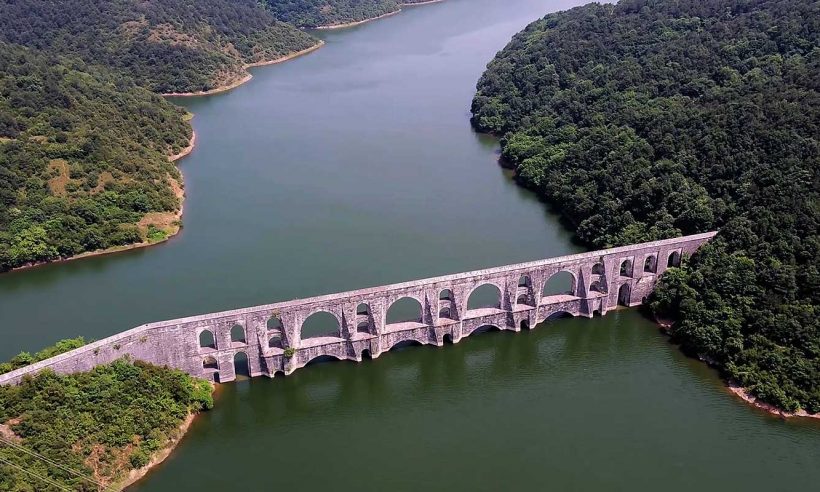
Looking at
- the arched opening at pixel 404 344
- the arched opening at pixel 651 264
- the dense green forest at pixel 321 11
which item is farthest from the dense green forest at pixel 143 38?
the arched opening at pixel 651 264

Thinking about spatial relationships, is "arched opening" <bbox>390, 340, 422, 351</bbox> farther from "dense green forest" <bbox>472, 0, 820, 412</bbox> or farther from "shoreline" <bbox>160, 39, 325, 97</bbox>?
"shoreline" <bbox>160, 39, 325, 97</bbox>

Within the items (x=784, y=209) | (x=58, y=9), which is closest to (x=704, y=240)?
(x=784, y=209)

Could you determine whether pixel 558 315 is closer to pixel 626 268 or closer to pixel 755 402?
pixel 626 268

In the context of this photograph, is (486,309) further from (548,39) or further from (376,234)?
(548,39)

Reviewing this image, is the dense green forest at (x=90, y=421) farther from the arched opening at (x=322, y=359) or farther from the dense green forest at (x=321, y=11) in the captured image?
the dense green forest at (x=321, y=11)

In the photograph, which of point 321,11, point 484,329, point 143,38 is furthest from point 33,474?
Result: point 321,11

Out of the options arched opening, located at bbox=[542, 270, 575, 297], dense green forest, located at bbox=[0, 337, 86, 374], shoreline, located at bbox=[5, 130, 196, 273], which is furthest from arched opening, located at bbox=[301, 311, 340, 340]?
shoreline, located at bbox=[5, 130, 196, 273]
